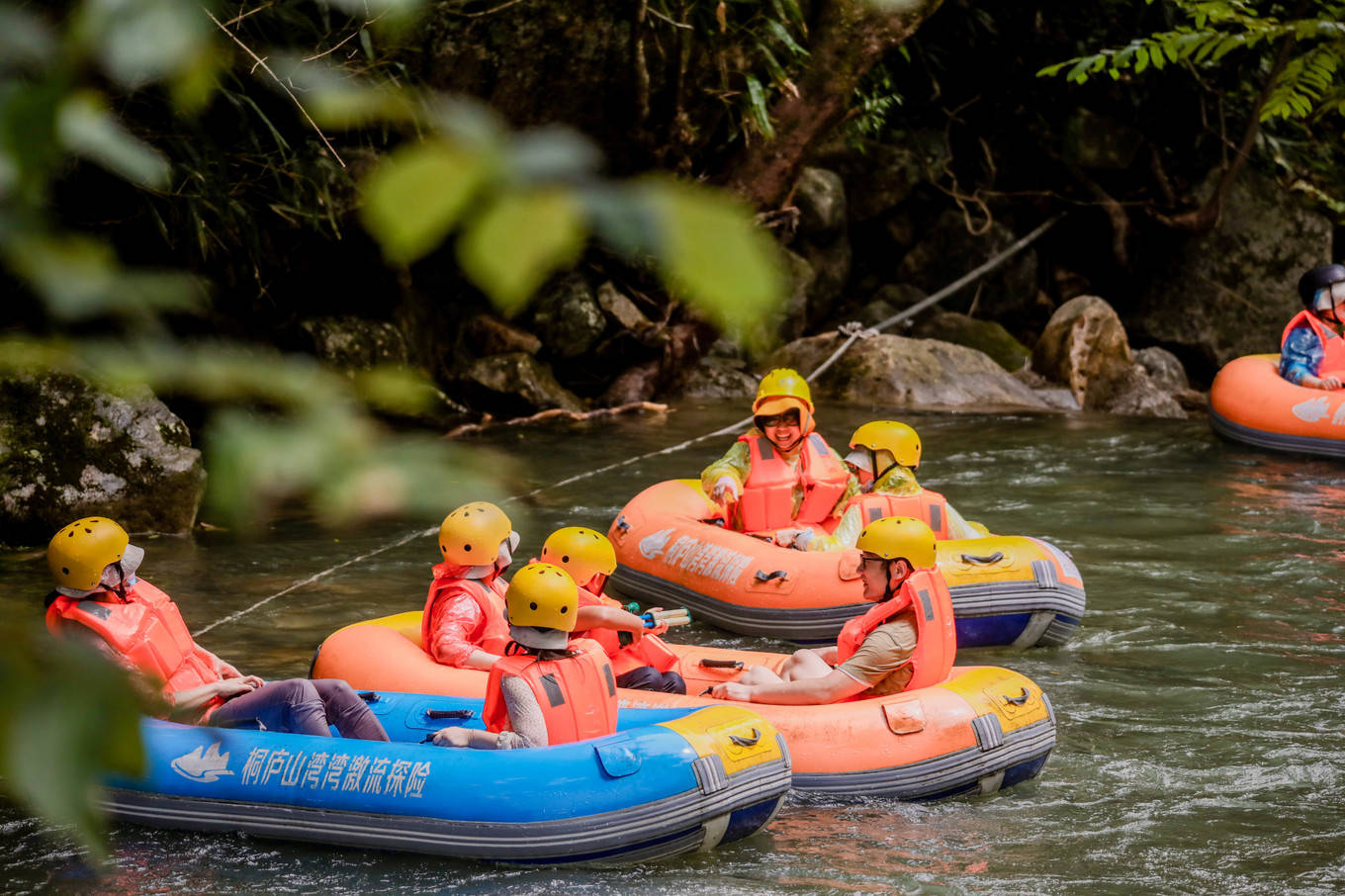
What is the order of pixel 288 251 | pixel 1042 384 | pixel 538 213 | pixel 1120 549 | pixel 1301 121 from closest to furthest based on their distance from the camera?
pixel 538 213 → pixel 1120 549 → pixel 288 251 → pixel 1042 384 → pixel 1301 121

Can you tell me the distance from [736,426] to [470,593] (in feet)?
21.8

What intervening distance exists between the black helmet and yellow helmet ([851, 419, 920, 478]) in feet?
18.0

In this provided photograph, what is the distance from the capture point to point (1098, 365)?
13.8 m

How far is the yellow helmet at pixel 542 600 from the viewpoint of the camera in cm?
424

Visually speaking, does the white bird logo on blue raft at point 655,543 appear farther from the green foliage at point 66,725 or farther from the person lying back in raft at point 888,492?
the green foliage at point 66,725

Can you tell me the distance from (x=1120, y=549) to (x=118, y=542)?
5.80 meters

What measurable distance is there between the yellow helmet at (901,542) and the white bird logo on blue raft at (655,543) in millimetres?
2131

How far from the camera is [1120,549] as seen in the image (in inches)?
325

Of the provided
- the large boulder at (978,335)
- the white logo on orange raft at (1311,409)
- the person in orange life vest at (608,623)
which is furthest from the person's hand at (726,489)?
the large boulder at (978,335)

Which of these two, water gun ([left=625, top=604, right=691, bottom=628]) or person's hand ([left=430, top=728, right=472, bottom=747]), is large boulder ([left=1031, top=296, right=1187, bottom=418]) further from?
person's hand ([left=430, top=728, right=472, bottom=747])

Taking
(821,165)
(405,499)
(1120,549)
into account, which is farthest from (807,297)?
(405,499)

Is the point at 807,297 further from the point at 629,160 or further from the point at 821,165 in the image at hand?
the point at 629,160

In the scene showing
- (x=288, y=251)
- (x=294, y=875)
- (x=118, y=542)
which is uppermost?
(x=288, y=251)

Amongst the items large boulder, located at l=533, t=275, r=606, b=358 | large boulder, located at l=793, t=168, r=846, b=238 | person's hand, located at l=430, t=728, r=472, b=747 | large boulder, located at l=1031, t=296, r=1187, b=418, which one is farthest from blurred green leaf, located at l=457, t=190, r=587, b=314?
large boulder, located at l=793, t=168, r=846, b=238
